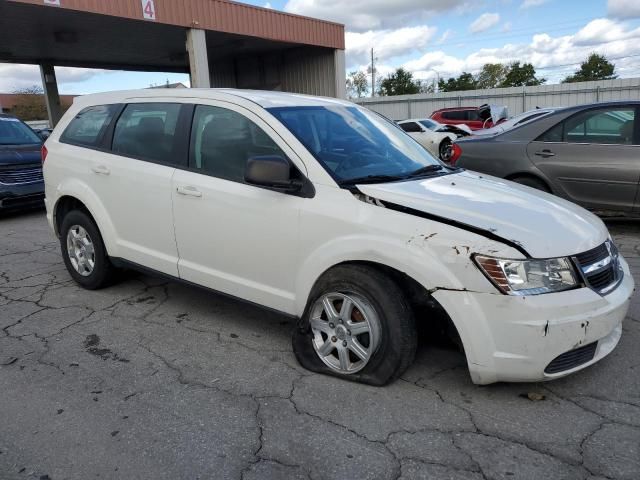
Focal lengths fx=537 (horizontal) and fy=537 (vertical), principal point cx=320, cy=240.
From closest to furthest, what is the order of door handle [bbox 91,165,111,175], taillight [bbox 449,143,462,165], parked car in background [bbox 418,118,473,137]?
door handle [bbox 91,165,111,175]
taillight [bbox 449,143,462,165]
parked car in background [bbox 418,118,473,137]

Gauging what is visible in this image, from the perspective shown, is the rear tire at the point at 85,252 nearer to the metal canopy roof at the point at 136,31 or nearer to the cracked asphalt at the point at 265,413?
the cracked asphalt at the point at 265,413

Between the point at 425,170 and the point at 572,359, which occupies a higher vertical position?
the point at 425,170

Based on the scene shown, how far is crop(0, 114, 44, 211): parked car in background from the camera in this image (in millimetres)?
8664

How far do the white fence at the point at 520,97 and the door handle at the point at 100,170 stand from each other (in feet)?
82.2

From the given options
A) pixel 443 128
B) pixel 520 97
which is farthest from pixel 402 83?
pixel 443 128

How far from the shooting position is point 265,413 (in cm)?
290

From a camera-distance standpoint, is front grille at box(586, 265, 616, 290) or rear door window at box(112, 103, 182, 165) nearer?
front grille at box(586, 265, 616, 290)

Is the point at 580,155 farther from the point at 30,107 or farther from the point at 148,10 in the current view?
the point at 30,107

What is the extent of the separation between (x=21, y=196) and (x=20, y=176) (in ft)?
1.23

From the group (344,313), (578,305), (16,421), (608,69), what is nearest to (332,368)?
(344,313)

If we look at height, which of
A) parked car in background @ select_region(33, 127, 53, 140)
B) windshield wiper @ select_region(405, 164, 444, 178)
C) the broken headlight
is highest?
parked car in background @ select_region(33, 127, 53, 140)

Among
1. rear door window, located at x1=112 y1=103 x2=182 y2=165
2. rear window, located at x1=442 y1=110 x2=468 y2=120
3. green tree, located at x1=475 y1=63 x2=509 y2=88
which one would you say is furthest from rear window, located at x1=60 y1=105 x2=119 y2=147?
green tree, located at x1=475 y1=63 x2=509 y2=88

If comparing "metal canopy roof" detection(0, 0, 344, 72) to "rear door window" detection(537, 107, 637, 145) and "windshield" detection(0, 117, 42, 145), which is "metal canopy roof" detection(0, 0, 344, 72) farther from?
"rear door window" detection(537, 107, 637, 145)

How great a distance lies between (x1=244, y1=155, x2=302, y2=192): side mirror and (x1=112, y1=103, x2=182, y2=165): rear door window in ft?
3.20
